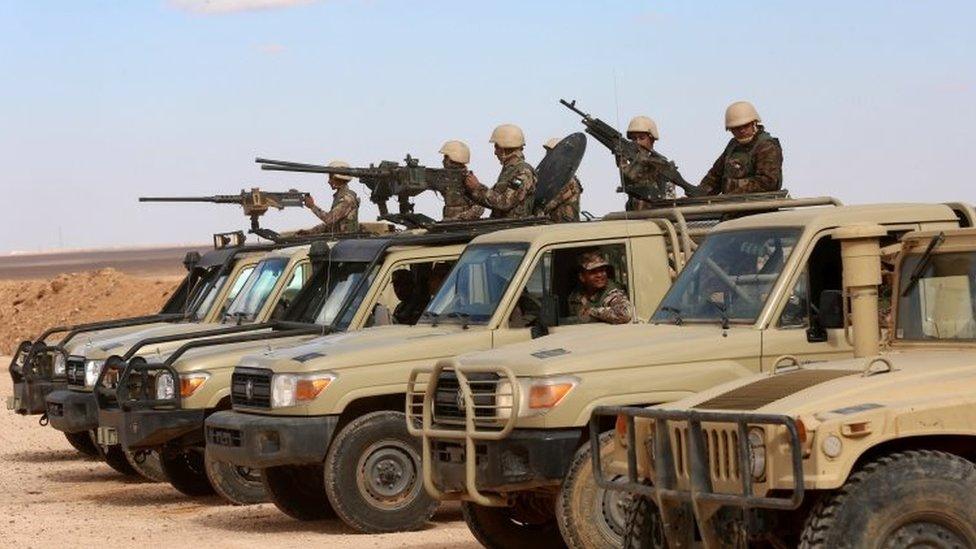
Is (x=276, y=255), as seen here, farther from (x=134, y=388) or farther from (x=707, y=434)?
(x=707, y=434)

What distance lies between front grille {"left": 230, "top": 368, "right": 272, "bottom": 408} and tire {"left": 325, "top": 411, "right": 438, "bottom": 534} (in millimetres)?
613

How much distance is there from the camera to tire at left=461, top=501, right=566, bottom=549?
12.2 metres

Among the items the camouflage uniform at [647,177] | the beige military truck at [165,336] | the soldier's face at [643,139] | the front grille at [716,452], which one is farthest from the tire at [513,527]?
the soldier's face at [643,139]

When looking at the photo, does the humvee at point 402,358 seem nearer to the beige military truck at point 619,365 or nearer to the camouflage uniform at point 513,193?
the beige military truck at point 619,365

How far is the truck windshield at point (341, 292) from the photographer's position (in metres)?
15.4

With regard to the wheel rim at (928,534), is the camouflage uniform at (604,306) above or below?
above

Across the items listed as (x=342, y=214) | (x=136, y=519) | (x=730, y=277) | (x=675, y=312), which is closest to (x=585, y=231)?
(x=675, y=312)

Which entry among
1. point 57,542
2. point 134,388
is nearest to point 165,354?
point 134,388

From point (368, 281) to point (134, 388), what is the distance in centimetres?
221

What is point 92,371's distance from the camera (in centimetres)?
1809

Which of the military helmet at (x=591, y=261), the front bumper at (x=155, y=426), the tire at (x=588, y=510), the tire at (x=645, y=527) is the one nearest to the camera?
the tire at (x=645, y=527)

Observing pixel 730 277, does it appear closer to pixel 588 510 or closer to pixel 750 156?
pixel 588 510

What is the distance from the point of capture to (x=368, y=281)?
1529 centimetres

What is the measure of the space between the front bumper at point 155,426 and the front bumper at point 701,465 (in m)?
6.92
